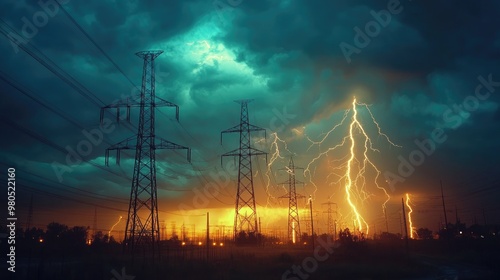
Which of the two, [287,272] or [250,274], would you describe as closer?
[250,274]

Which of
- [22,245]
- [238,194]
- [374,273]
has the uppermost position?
[238,194]

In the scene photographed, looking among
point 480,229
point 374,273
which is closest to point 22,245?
point 374,273

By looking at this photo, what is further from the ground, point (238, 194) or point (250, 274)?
point (238, 194)

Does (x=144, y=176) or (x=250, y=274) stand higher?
(x=144, y=176)

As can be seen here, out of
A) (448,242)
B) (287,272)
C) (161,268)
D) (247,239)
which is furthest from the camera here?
(448,242)

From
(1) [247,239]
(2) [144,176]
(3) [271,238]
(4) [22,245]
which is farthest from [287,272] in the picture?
(3) [271,238]

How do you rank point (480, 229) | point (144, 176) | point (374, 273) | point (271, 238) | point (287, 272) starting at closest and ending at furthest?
point (144, 176)
point (287, 272)
point (374, 273)
point (271, 238)
point (480, 229)

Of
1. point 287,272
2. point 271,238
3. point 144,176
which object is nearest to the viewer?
point 144,176

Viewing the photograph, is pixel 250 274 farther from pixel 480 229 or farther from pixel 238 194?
pixel 480 229

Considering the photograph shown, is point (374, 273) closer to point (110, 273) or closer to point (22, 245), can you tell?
point (110, 273)
